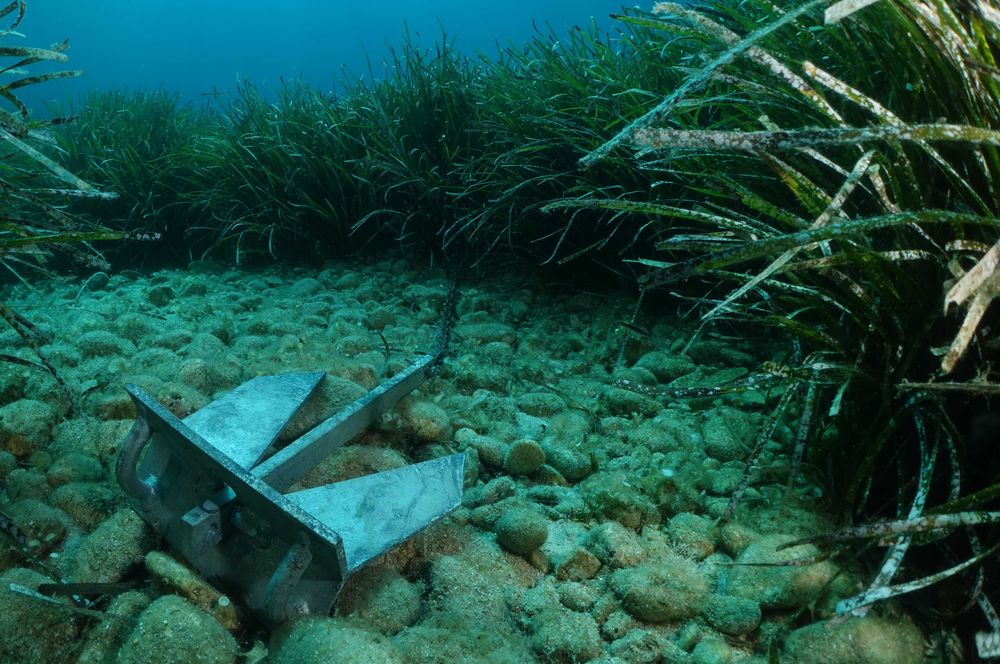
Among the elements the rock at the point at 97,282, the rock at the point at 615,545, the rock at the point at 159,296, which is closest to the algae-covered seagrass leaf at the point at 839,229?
the rock at the point at 615,545

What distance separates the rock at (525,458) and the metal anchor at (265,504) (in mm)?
231

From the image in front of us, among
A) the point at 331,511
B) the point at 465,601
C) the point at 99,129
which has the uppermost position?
the point at 99,129

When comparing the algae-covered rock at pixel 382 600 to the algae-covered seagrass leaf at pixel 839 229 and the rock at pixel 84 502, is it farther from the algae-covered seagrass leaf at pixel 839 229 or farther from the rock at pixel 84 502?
the algae-covered seagrass leaf at pixel 839 229

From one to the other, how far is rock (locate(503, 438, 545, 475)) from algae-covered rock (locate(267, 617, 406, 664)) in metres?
0.68

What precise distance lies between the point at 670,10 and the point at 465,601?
1.29 metres

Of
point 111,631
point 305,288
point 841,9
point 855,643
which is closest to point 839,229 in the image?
point 841,9

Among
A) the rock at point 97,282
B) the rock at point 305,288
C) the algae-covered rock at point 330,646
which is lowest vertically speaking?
the algae-covered rock at point 330,646

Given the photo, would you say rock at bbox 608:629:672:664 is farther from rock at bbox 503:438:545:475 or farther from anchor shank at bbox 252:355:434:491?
anchor shank at bbox 252:355:434:491

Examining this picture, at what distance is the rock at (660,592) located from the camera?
1.31 meters

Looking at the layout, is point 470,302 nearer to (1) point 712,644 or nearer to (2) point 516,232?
(2) point 516,232

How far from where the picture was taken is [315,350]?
2211 mm

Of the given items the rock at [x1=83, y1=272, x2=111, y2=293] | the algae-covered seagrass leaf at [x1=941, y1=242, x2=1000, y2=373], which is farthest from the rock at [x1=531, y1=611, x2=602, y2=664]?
the rock at [x1=83, y1=272, x2=111, y2=293]

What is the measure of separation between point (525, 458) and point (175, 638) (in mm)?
921

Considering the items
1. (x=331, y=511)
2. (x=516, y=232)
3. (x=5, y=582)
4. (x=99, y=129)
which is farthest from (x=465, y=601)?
(x=99, y=129)
